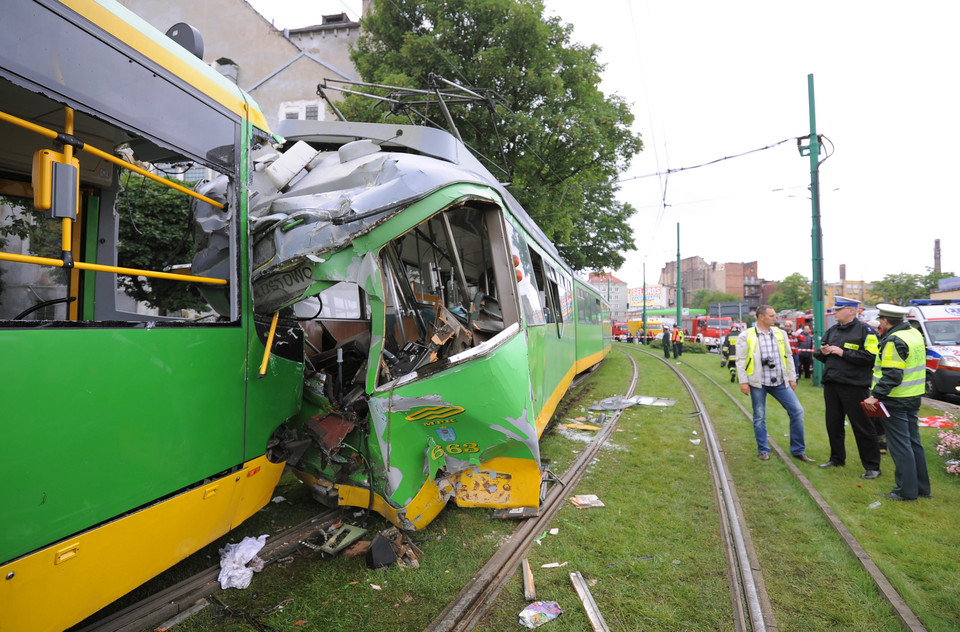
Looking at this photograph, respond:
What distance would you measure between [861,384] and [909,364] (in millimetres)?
799

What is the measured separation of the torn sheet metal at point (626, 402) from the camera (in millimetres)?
9633

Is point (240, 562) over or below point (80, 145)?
below

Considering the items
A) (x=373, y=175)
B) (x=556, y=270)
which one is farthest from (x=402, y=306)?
(x=556, y=270)

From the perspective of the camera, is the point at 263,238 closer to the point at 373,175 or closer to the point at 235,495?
the point at 373,175

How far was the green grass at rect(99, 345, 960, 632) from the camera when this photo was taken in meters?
2.98

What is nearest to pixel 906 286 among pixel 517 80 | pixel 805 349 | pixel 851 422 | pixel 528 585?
pixel 805 349

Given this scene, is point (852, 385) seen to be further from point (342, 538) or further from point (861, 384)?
point (342, 538)

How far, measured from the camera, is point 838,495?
195 inches

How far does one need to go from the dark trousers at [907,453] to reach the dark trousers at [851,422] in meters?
0.52

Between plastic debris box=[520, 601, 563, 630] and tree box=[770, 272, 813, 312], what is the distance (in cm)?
7079

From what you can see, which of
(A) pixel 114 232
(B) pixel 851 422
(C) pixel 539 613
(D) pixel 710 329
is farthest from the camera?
(D) pixel 710 329

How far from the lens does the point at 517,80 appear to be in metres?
12.9

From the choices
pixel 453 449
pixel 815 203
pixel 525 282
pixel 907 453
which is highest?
pixel 815 203

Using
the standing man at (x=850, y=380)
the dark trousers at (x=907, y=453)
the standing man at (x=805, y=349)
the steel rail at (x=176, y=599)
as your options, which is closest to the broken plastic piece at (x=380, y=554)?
the steel rail at (x=176, y=599)
